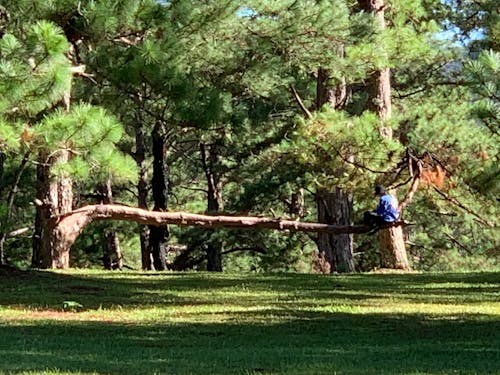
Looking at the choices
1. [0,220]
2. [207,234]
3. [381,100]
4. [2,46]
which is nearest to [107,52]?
[2,46]

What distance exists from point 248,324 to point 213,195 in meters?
18.9

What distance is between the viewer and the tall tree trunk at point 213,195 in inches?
1037

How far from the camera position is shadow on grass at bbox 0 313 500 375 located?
5930 mm

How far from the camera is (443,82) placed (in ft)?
67.7

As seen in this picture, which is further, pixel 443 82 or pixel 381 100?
pixel 443 82

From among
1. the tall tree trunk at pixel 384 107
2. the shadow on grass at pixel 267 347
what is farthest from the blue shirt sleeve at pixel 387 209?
the shadow on grass at pixel 267 347

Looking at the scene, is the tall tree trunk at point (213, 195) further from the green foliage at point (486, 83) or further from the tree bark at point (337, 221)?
the green foliage at point (486, 83)

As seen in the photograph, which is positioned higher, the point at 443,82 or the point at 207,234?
the point at 443,82

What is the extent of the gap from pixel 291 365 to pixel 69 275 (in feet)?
28.4

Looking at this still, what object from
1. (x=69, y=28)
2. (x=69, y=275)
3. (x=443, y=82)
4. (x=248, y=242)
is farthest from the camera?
(x=248, y=242)

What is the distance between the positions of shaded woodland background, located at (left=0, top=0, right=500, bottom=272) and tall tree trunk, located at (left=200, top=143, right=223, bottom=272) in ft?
6.40

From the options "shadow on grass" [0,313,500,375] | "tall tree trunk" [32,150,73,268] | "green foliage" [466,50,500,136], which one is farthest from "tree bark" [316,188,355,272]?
"green foliage" [466,50,500,136]

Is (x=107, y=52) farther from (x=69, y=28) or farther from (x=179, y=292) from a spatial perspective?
(x=179, y=292)

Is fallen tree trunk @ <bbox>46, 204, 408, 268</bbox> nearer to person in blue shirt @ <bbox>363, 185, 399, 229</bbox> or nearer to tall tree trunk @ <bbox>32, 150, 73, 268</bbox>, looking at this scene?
person in blue shirt @ <bbox>363, 185, 399, 229</bbox>
